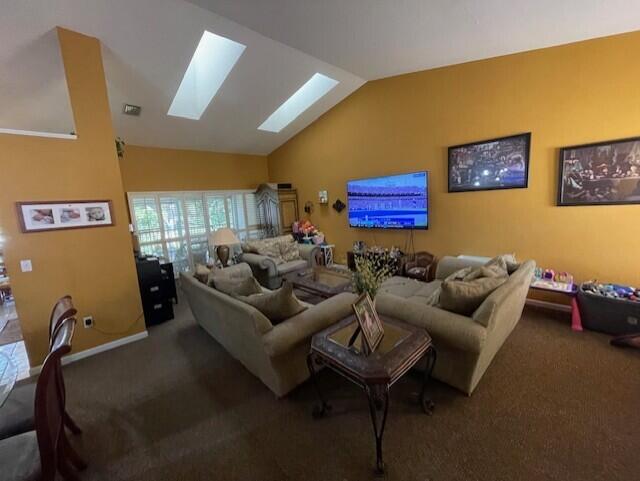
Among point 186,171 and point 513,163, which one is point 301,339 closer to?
point 513,163

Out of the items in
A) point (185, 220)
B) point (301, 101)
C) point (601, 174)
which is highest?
point (301, 101)

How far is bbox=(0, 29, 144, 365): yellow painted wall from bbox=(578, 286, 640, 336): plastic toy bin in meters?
5.07

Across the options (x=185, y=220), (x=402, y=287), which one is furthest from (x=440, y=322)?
(x=185, y=220)

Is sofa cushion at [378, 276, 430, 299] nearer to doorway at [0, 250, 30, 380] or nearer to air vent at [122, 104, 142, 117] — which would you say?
doorway at [0, 250, 30, 380]

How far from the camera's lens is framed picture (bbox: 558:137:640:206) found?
9.04 ft

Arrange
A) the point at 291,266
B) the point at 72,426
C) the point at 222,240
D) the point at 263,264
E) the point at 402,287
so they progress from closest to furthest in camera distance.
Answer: the point at 72,426 < the point at 402,287 < the point at 222,240 < the point at 263,264 < the point at 291,266

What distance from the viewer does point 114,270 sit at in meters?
3.12

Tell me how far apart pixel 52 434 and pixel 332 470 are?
1441mm

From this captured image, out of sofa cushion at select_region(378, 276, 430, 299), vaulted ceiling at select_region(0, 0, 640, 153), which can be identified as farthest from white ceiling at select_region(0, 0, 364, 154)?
sofa cushion at select_region(378, 276, 430, 299)

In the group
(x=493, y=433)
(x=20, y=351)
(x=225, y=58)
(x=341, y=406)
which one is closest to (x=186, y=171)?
(x=225, y=58)

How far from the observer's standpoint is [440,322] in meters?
1.92

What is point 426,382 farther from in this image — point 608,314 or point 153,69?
point 153,69

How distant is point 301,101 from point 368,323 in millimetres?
4799

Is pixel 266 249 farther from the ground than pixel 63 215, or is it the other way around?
pixel 63 215
